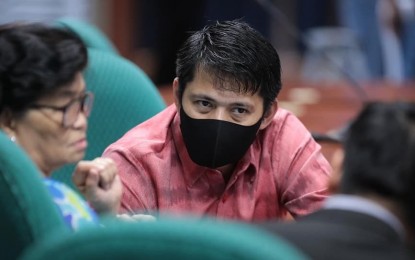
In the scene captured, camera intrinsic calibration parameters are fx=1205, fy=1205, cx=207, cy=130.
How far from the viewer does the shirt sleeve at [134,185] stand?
244 centimetres

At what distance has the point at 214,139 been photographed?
242 cm

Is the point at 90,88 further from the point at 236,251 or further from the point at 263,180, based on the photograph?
the point at 236,251

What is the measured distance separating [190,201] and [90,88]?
0.59 metres

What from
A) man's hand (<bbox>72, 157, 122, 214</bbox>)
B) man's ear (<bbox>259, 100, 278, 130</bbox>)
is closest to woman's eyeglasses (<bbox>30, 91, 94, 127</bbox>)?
man's hand (<bbox>72, 157, 122, 214</bbox>)

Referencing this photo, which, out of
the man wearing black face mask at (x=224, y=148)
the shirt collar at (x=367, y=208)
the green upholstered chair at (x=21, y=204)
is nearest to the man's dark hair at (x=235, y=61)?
the man wearing black face mask at (x=224, y=148)

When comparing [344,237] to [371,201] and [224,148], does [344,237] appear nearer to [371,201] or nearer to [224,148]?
[371,201]

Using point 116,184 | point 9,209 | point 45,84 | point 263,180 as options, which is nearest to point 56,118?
point 45,84

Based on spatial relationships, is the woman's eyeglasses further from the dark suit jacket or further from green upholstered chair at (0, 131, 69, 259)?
the dark suit jacket

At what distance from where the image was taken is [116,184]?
2.24 meters

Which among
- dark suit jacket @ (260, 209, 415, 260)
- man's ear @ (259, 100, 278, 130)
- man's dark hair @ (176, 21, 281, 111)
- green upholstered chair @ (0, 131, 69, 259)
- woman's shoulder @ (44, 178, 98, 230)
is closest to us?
dark suit jacket @ (260, 209, 415, 260)

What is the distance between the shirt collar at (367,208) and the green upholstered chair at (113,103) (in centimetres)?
147

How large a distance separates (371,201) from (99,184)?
0.84m

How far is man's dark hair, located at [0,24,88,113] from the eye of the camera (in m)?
2.02

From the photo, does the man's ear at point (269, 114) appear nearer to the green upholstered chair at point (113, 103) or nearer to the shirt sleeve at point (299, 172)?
the shirt sleeve at point (299, 172)
